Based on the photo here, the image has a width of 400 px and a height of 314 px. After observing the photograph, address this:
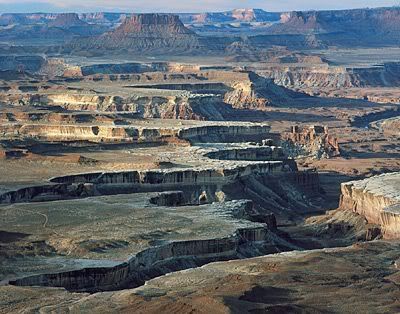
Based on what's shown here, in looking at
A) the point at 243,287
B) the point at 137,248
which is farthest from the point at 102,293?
the point at 137,248

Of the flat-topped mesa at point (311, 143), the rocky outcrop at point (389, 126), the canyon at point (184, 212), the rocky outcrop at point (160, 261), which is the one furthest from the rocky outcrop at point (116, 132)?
the rocky outcrop at point (160, 261)

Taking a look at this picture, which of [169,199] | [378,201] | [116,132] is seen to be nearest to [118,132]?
[116,132]

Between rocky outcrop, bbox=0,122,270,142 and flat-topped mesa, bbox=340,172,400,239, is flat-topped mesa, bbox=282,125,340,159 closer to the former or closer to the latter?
rocky outcrop, bbox=0,122,270,142

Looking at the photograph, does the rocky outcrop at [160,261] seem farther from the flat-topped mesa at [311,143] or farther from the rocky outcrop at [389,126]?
the rocky outcrop at [389,126]

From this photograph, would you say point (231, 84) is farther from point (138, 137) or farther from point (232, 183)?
point (232, 183)

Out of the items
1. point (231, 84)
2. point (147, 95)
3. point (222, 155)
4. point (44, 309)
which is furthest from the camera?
point (231, 84)

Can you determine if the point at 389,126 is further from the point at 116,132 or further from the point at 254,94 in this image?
the point at 116,132

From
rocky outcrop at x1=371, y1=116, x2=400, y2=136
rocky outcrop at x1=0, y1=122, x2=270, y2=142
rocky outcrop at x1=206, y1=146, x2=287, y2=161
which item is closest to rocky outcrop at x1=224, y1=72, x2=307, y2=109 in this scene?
rocky outcrop at x1=371, y1=116, x2=400, y2=136
